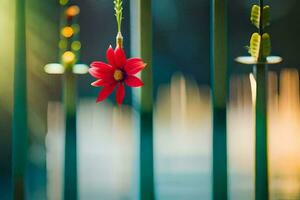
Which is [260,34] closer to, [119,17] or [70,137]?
[119,17]

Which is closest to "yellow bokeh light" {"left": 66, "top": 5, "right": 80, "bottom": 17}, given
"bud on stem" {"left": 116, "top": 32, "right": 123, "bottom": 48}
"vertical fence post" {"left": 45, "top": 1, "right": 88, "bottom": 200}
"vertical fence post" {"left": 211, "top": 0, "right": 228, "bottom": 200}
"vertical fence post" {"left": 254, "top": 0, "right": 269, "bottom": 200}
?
"vertical fence post" {"left": 45, "top": 1, "right": 88, "bottom": 200}

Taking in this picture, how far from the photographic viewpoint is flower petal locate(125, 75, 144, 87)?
103cm

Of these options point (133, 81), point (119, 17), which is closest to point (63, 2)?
point (119, 17)

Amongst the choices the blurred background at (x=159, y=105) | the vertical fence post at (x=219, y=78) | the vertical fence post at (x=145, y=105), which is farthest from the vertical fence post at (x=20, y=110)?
the vertical fence post at (x=219, y=78)

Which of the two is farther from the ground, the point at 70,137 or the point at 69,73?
the point at 69,73

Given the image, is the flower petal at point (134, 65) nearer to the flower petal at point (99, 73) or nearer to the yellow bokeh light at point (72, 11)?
the flower petal at point (99, 73)

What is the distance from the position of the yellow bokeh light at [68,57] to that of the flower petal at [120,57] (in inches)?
4.0

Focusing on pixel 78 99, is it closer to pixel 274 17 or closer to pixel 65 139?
pixel 65 139

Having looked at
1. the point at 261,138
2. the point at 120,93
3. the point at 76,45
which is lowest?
the point at 261,138

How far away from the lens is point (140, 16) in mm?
1045

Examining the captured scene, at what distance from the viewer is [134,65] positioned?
1034 millimetres

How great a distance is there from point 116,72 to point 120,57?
0.04 m

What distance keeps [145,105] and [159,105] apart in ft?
0.12

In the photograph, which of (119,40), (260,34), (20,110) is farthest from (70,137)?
(260,34)
